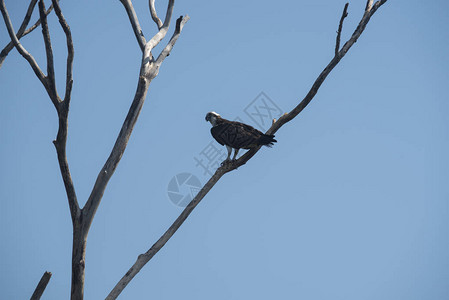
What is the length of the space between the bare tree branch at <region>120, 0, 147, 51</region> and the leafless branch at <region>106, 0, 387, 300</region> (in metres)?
2.82

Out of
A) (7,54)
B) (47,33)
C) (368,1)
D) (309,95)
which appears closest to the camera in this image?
(47,33)

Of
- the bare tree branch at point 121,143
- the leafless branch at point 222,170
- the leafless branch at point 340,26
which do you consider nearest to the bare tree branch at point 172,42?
the bare tree branch at point 121,143

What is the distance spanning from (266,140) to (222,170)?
3.60 feet

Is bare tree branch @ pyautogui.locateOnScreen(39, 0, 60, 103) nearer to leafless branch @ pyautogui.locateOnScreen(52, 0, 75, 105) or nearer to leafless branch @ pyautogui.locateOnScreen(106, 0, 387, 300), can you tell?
leafless branch @ pyautogui.locateOnScreen(52, 0, 75, 105)

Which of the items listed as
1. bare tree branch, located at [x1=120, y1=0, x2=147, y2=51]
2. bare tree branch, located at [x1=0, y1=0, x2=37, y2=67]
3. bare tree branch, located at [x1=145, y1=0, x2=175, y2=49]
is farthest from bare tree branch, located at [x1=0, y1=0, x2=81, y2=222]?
bare tree branch, located at [x1=0, y1=0, x2=37, y2=67]

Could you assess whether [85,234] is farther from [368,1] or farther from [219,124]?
[368,1]

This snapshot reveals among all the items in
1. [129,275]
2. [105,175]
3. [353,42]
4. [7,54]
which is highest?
[7,54]

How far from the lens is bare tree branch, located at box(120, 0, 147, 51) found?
9.24m

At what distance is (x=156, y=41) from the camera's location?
9.31 metres

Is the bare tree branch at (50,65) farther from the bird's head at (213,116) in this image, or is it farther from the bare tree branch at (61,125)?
the bird's head at (213,116)

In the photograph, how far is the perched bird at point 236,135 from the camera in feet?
30.5

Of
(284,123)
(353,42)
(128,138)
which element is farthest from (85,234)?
(353,42)

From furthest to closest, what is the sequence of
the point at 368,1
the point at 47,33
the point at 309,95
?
the point at 368,1 < the point at 309,95 < the point at 47,33

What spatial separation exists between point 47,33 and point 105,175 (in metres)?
2.50
